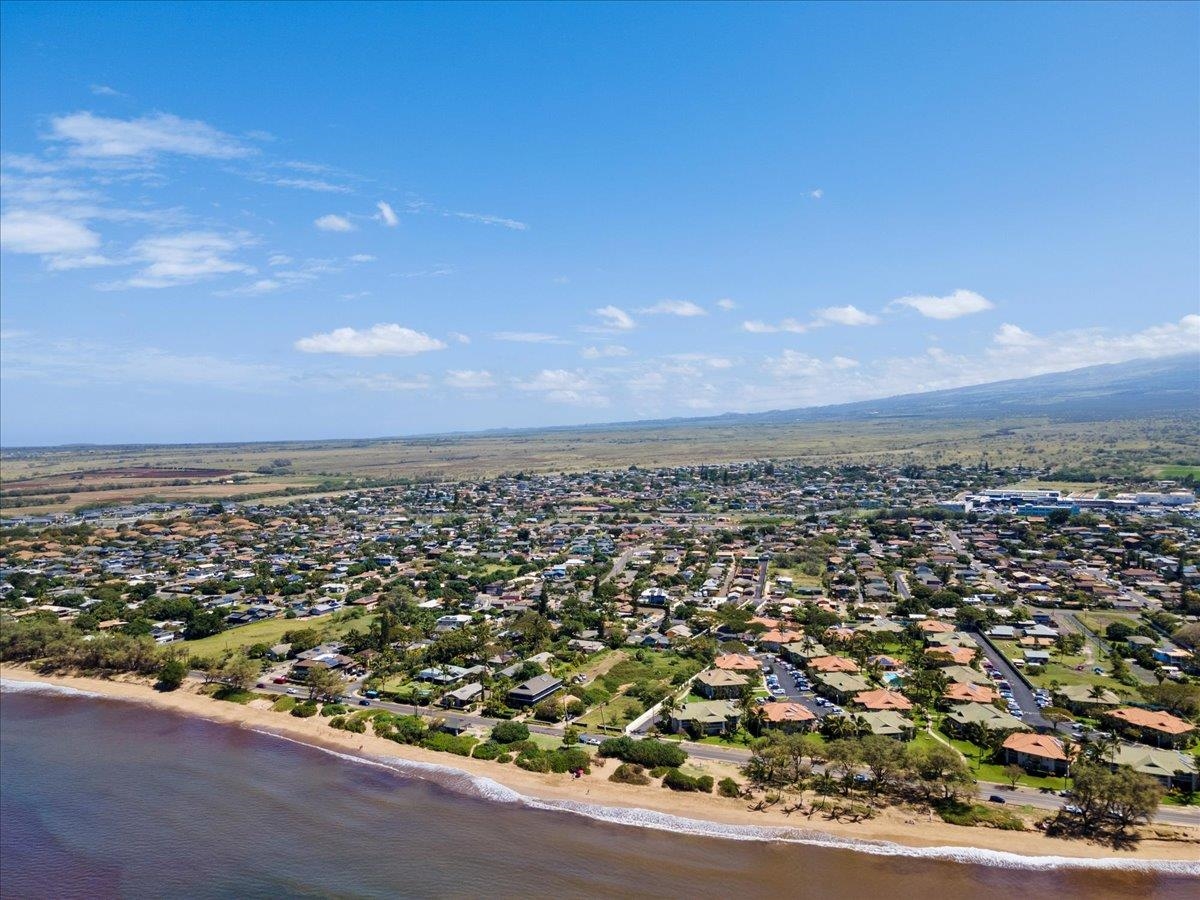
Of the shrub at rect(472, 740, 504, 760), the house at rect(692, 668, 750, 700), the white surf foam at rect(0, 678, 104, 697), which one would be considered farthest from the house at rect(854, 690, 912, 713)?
the white surf foam at rect(0, 678, 104, 697)

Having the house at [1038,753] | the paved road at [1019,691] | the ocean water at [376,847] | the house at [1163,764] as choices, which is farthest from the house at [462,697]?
the house at [1163,764]

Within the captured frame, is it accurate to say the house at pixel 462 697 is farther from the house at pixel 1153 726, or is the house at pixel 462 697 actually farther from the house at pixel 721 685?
the house at pixel 1153 726

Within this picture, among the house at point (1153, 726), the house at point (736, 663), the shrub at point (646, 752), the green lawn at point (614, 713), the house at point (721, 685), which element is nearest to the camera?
the shrub at point (646, 752)

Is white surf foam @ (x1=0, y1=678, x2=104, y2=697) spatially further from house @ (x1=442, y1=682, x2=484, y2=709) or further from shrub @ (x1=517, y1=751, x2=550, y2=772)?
shrub @ (x1=517, y1=751, x2=550, y2=772)

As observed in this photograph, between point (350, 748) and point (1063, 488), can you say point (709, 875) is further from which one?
point (1063, 488)

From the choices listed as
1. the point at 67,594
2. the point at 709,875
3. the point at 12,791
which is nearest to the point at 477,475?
the point at 67,594

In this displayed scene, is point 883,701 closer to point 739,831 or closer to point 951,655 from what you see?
point 951,655
